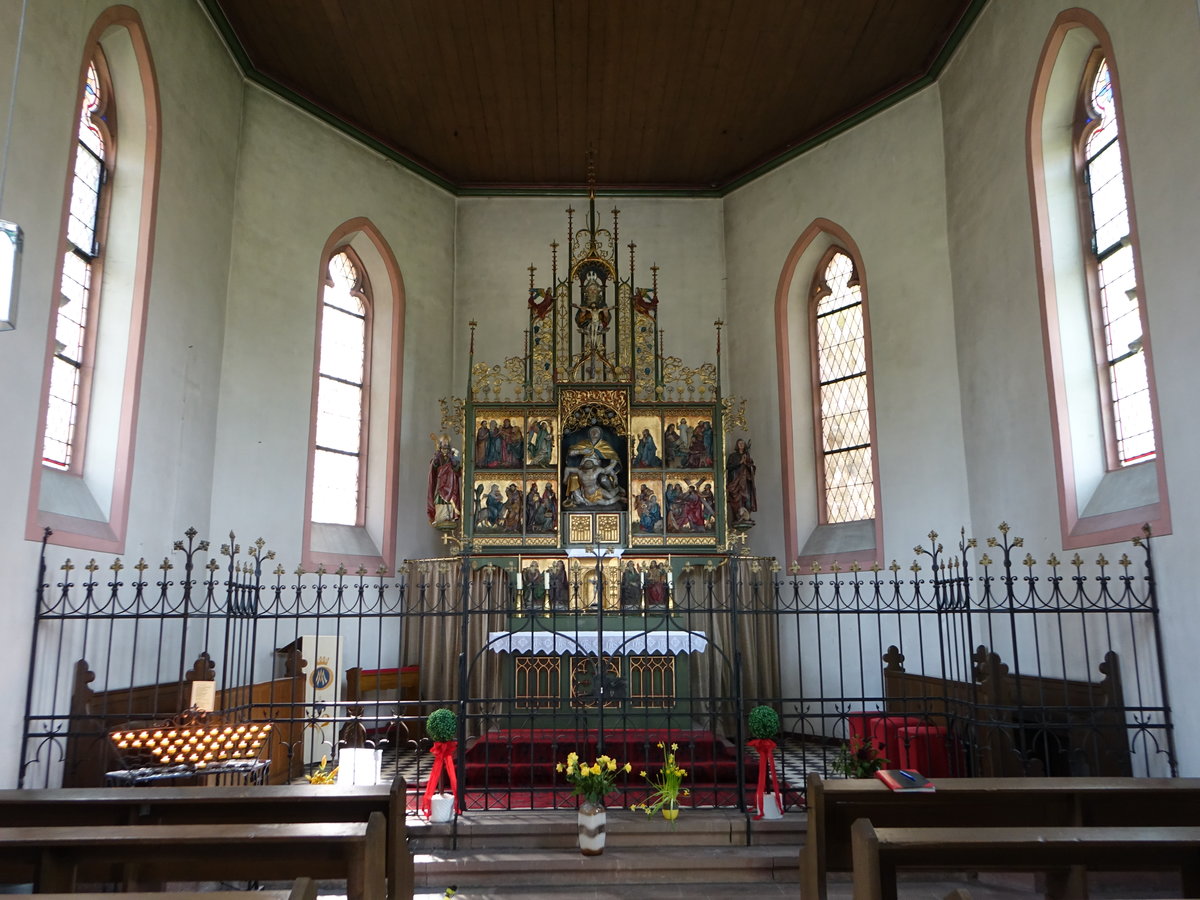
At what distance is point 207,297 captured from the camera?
1100cm

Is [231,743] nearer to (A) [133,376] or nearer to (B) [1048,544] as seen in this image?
(A) [133,376]

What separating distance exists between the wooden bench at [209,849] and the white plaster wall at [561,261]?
435 inches

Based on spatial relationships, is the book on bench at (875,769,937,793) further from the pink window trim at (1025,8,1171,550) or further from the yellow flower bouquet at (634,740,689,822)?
the pink window trim at (1025,8,1171,550)

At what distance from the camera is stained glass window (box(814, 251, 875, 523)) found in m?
13.1

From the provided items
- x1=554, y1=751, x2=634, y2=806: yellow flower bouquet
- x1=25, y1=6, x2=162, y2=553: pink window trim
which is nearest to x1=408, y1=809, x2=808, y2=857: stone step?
x1=554, y1=751, x2=634, y2=806: yellow flower bouquet

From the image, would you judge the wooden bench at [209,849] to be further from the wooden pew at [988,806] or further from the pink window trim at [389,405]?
the pink window trim at [389,405]

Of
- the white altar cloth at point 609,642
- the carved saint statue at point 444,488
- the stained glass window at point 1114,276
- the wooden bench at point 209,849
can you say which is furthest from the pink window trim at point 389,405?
the stained glass window at point 1114,276

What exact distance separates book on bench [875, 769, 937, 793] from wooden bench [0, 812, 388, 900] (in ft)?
8.78

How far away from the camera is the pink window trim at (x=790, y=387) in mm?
12695

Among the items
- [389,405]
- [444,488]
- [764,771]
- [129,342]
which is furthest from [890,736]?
[129,342]

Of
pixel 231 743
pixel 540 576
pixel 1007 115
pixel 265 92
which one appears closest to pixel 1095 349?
pixel 1007 115

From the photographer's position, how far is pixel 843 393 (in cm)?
1352

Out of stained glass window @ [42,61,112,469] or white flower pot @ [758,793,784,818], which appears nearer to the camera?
white flower pot @ [758,793,784,818]

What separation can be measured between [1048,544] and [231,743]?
7.41 meters
